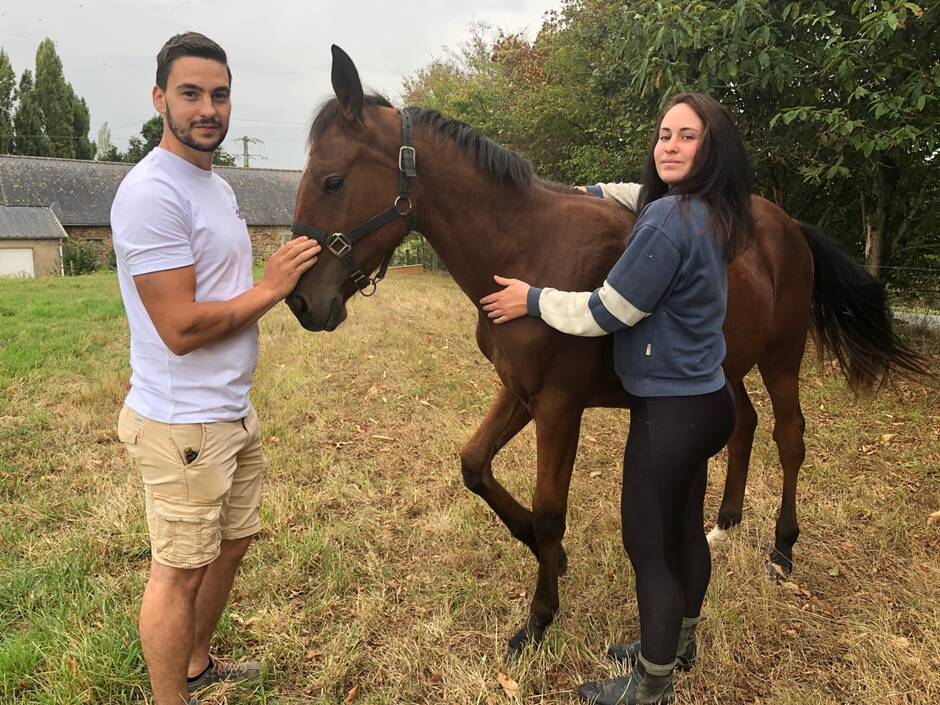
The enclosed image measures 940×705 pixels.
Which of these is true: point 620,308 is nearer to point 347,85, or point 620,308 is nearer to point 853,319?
point 347,85

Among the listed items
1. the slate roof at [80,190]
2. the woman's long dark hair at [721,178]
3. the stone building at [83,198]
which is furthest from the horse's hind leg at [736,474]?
the slate roof at [80,190]

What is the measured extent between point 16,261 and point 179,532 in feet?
131

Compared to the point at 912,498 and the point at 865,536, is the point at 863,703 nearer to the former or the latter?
the point at 865,536

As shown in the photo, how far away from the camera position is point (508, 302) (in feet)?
7.12

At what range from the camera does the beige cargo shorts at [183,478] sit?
185cm

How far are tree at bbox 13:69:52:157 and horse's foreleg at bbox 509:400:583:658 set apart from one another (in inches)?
2322

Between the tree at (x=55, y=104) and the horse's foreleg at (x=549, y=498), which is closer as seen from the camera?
the horse's foreleg at (x=549, y=498)

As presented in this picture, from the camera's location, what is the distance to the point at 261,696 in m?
2.25

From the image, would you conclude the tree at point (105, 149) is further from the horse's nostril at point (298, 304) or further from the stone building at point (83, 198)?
the horse's nostril at point (298, 304)

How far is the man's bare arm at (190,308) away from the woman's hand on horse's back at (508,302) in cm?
76

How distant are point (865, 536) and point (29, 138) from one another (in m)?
60.3

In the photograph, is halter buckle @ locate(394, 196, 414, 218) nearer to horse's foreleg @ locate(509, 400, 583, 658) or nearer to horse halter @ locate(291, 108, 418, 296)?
horse halter @ locate(291, 108, 418, 296)

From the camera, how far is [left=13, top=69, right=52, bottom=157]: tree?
46.5 m

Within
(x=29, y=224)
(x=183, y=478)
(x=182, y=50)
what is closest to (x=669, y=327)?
(x=183, y=478)
